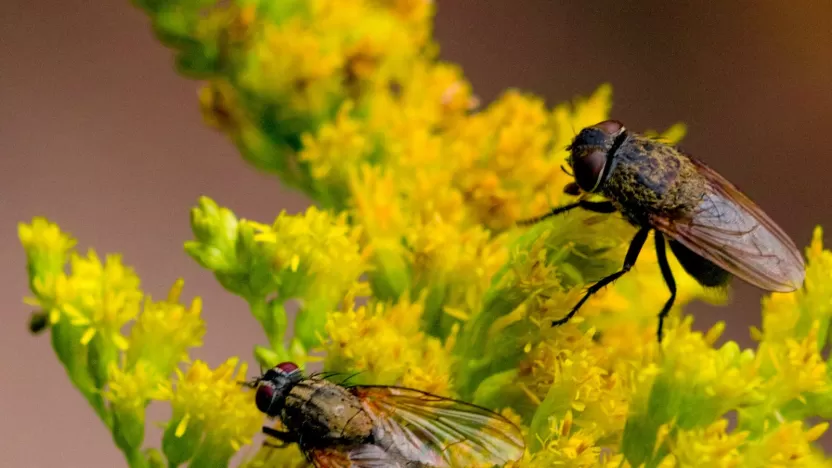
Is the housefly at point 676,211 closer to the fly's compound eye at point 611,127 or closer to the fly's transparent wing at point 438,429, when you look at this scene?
the fly's compound eye at point 611,127

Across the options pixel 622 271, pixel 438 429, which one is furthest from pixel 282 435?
pixel 622 271

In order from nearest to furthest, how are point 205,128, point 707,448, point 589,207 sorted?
1. point 707,448
2. point 589,207
3. point 205,128

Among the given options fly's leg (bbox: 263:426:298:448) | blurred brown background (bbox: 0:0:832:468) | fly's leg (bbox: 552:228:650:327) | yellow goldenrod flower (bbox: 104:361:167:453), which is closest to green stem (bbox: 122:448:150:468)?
yellow goldenrod flower (bbox: 104:361:167:453)

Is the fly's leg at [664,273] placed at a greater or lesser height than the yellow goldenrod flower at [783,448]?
greater

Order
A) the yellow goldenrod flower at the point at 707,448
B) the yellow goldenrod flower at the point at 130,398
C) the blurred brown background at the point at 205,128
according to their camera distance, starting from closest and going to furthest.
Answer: the yellow goldenrod flower at the point at 707,448 → the yellow goldenrod flower at the point at 130,398 → the blurred brown background at the point at 205,128

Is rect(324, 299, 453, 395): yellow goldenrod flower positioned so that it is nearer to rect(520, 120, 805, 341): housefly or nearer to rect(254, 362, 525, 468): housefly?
rect(254, 362, 525, 468): housefly

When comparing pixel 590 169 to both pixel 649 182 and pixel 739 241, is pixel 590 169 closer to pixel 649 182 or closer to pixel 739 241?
pixel 649 182

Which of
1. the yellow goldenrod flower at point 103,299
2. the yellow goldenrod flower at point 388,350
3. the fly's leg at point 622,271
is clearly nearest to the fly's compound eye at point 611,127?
the fly's leg at point 622,271

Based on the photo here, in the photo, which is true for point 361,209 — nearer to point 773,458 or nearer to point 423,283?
point 423,283
